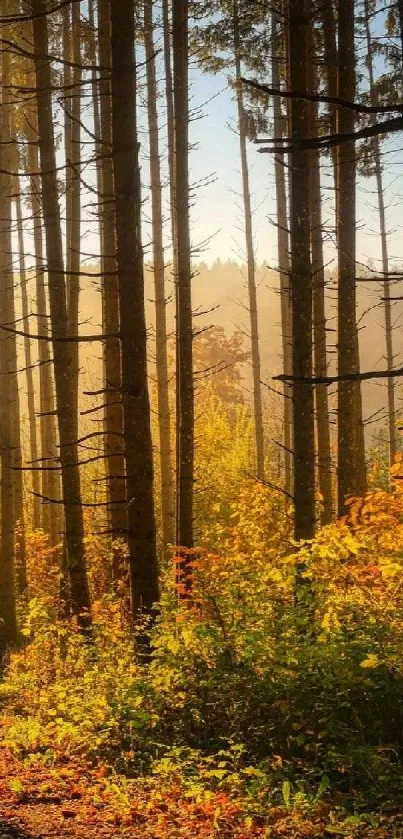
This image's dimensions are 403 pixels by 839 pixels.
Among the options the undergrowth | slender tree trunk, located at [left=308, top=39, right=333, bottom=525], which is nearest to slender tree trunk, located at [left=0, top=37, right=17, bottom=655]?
the undergrowth

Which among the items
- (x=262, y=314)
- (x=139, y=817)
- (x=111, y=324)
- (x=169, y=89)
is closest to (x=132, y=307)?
(x=111, y=324)

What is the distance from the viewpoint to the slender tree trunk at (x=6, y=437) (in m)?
10.8

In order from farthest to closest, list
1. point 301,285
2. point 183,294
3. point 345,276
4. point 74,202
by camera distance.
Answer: point 74,202
point 183,294
point 345,276
point 301,285

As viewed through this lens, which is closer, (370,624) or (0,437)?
(370,624)

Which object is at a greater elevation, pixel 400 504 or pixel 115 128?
pixel 115 128

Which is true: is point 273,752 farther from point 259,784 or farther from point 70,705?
point 70,705

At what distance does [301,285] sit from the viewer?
7016mm

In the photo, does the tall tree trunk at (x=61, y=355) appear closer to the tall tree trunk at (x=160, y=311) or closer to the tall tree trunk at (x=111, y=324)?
the tall tree trunk at (x=111, y=324)

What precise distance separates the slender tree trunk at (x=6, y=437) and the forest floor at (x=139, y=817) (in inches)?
238

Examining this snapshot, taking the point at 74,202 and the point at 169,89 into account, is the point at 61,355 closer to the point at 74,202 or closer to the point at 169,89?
the point at 74,202

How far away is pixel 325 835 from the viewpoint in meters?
3.85

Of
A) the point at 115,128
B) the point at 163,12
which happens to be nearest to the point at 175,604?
the point at 115,128

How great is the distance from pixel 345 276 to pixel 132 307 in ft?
12.4

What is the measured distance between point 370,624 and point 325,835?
6.92 feet
